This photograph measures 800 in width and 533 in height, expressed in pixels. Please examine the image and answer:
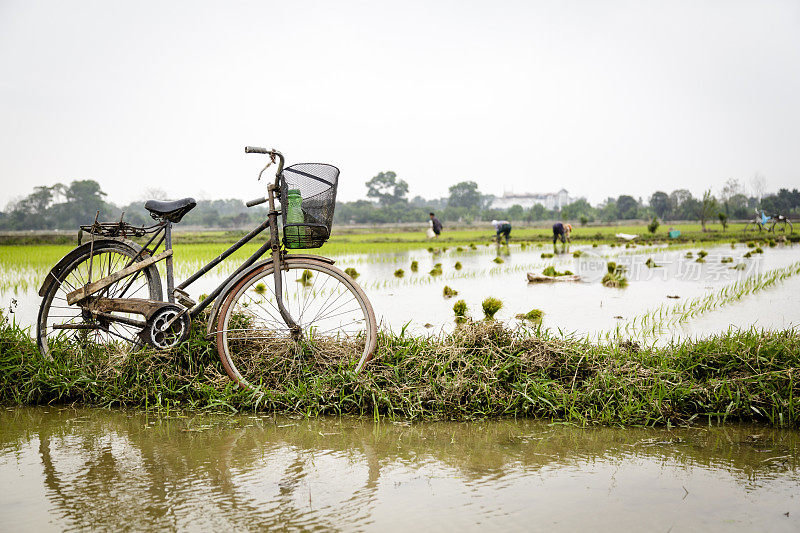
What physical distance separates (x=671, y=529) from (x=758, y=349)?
1.88 metres

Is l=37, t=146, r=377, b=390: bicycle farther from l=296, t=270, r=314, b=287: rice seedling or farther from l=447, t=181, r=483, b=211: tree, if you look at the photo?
l=447, t=181, r=483, b=211: tree

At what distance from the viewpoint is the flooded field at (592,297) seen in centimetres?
534

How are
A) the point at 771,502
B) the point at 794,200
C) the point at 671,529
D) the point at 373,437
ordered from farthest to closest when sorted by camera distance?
1. the point at 794,200
2. the point at 373,437
3. the point at 771,502
4. the point at 671,529

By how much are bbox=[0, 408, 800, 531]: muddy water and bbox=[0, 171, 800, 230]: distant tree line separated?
106 feet

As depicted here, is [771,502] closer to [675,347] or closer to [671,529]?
[671,529]

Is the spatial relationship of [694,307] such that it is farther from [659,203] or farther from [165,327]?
[659,203]

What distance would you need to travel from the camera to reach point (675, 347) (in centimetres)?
364

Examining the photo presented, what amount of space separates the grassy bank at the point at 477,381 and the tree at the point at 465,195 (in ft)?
270

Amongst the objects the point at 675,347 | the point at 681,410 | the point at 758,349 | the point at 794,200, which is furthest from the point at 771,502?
the point at 794,200

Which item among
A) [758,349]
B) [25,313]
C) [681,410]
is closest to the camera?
[681,410]

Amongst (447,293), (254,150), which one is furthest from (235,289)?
(447,293)

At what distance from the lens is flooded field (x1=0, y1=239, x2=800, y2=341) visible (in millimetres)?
5336

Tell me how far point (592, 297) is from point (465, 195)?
3197 inches

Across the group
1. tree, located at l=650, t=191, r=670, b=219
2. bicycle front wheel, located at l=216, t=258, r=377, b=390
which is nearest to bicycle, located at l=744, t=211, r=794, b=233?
tree, located at l=650, t=191, r=670, b=219
